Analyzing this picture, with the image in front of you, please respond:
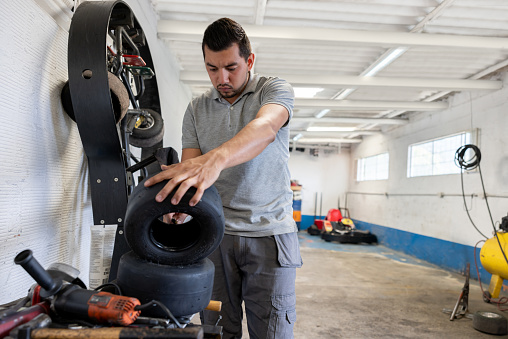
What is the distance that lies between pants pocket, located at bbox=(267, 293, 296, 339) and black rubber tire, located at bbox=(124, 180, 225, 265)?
19.5 inches

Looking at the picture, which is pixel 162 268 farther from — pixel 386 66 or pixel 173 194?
pixel 386 66

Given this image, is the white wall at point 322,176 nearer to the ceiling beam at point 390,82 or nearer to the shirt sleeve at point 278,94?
the ceiling beam at point 390,82

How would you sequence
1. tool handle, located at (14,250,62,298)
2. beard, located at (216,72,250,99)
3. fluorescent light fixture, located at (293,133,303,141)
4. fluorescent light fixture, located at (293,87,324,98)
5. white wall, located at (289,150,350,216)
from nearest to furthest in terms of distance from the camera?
tool handle, located at (14,250,62,298) < beard, located at (216,72,250,99) < fluorescent light fixture, located at (293,87,324,98) < fluorescent light fixture, located at (293,133,303,141) < white wall, located at (289,150,350,216)

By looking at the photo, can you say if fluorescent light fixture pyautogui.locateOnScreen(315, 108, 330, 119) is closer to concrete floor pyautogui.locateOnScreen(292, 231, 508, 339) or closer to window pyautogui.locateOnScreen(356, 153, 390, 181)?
window pyautogui.locateOnScreen(356, 153, 390, 181)

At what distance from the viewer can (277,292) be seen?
1172 millimetres

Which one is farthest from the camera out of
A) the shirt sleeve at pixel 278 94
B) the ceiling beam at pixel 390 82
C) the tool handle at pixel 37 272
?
the ceiling beam at pixel 390 82

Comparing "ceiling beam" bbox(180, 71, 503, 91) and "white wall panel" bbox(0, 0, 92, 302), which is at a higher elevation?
"ceiling beam" bbox(180, 71, 503, 91)

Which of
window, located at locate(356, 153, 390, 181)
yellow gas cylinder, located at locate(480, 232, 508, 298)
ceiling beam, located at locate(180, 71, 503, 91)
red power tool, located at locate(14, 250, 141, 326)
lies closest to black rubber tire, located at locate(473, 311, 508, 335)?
yellow gas cylinder, located at locate(480, 232, 508, 298)

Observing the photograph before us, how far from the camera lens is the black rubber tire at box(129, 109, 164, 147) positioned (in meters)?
1.75

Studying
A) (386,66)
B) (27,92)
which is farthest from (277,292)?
(386,66)

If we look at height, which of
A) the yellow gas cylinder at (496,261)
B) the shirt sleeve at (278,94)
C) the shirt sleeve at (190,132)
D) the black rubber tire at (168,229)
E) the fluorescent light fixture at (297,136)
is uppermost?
the fluorescent light fixture at (297,136)

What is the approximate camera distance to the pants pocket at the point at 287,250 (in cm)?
118

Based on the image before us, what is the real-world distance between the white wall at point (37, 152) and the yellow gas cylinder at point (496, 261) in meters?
3.60

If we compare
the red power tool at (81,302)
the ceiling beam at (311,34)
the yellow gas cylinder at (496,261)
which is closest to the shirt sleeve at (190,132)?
the red power tool at (81,302)
